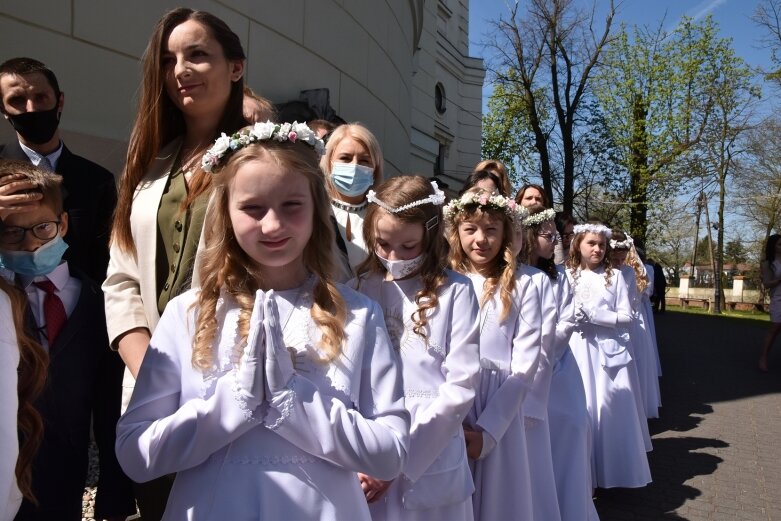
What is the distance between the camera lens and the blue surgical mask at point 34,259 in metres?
1.91

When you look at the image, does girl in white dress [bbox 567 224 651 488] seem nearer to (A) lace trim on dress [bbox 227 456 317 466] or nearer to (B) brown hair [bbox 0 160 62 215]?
(A) lace trim on dress [bbox 227 456 317 466]

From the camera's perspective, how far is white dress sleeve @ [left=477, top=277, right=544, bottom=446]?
317 cm

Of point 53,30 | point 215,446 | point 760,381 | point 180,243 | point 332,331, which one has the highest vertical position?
point 53,30

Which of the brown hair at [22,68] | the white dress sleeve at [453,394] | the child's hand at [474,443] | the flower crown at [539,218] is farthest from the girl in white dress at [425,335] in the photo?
the flower crown at [539,218]

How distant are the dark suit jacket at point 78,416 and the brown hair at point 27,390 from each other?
0.19 metres

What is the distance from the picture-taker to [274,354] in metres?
1.54

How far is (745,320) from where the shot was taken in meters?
23.1

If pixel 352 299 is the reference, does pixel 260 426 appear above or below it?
below

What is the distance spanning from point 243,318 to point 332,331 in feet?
0.80

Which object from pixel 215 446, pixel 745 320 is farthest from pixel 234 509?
pixel 745 320

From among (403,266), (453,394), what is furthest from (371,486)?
(403,266)

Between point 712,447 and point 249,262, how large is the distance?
654 centimetres

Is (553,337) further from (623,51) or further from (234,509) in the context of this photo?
(623,51)

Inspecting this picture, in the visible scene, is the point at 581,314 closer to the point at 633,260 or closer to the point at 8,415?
the point at 633,260
